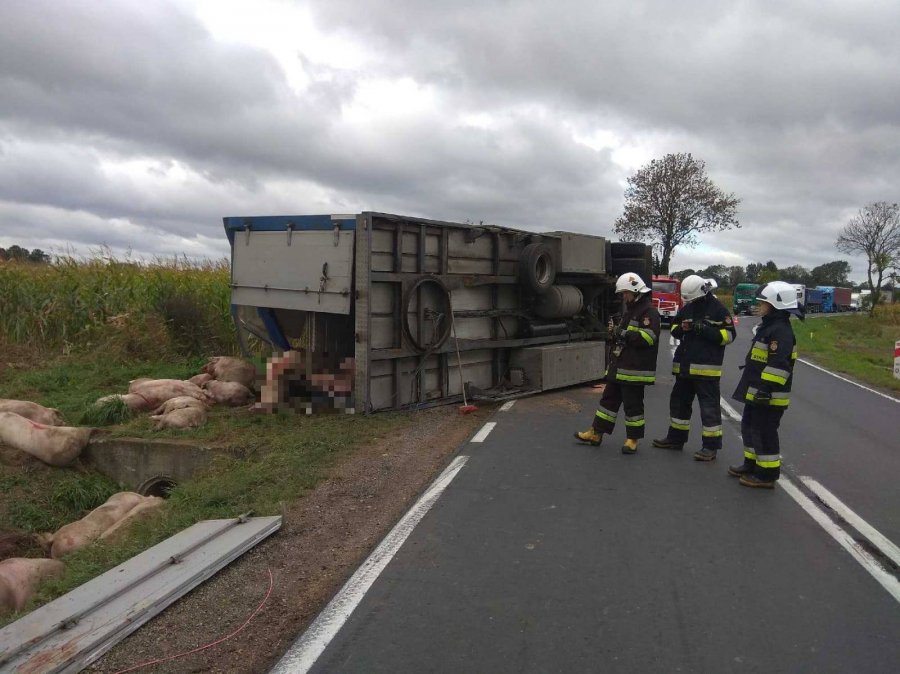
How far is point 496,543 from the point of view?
4.98m

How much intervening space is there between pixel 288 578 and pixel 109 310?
1118 cm

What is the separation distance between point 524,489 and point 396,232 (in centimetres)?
426

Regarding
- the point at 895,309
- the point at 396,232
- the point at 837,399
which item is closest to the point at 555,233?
the point at 396,232

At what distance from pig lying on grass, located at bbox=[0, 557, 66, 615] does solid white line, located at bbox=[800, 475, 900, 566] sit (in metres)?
5.63

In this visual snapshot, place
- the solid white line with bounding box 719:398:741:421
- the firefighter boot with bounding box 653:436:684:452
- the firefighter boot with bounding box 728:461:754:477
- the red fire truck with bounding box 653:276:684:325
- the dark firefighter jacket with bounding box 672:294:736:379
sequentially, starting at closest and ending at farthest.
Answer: the firefighter boot with bounding box 728:461:754:477, the dark firefighter jacket with bounding box 672:294:736:379, the firefighter boot with bounding box 653:436:684:452, the solid white line with bounding box 719:398:741:421, the red fire truck with bounding box 653:276:684:325

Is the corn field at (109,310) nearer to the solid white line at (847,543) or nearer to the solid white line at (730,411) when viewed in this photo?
the solid white line at (730,411)

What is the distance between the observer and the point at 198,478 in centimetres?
711

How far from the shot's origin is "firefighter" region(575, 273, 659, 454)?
7625 millimetres

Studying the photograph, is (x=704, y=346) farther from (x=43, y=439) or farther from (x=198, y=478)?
(x=43, y=439)

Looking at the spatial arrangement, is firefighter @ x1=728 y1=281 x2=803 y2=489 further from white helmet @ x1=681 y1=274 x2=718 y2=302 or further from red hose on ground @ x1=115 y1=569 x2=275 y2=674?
red hose on ground @ x1=115 y1=569 x2=275 y2=674

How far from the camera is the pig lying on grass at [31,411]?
831cm

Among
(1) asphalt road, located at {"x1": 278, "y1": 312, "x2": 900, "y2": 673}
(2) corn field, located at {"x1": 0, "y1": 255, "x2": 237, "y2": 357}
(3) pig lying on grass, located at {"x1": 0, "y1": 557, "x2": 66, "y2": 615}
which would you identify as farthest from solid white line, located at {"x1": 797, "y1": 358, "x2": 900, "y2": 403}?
(3) pig lying on grass, located at {"x1": 0, "y1": 557, "x2": 66, "y2": 615}

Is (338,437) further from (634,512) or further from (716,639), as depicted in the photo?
(716,639)

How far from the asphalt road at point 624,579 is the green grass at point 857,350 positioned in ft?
37.6
